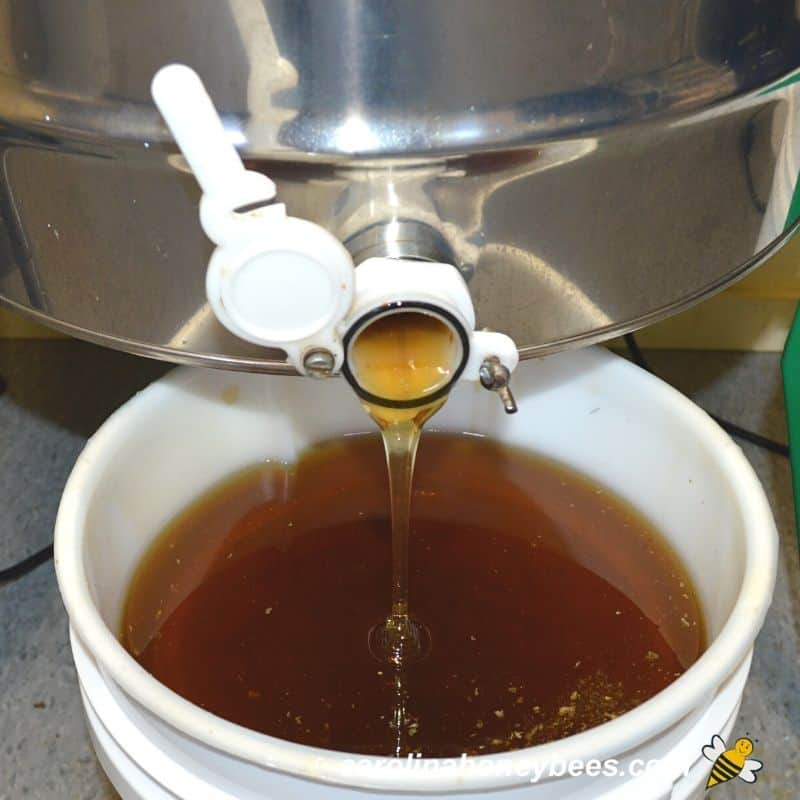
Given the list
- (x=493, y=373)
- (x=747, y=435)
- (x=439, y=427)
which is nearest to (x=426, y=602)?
(x=439, y=427)

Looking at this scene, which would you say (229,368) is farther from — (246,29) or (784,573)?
(784,573)

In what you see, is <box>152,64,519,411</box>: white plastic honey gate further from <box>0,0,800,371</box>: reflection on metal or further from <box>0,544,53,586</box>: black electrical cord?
<box>0,544,53,586</box>: black electrical cord

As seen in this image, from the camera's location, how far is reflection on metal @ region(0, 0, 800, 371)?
406mm

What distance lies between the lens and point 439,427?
2.36 ft

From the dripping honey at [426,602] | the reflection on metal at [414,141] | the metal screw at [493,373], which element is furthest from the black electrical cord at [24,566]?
the metal screw at [493,373]

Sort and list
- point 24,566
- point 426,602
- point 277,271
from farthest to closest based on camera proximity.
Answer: point 24,566 < point 426,602 < point 277,271

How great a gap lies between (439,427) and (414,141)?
0.33m

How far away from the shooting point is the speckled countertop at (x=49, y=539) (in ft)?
2.14

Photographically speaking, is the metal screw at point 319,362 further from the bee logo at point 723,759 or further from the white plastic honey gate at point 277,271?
the bee logo at point 723,759

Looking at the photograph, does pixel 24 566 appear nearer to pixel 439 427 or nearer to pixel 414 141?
pixel 439 427

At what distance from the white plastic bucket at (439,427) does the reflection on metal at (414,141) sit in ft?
0.37

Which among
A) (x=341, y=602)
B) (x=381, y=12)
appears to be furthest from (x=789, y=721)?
(x=381, y=12)

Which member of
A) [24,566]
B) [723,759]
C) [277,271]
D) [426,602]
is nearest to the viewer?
[277,271]

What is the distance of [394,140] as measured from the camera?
0.42m
